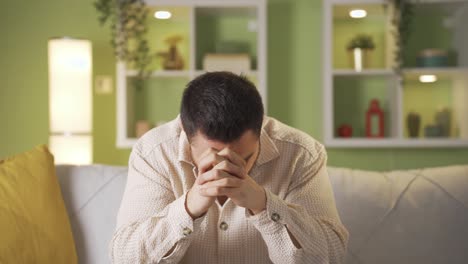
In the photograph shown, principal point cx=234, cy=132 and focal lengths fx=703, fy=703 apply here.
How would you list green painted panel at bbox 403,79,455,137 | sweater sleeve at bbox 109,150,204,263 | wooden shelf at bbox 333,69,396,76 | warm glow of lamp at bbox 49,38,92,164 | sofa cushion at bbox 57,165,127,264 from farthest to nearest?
green painted panel at bbox 403,79,455,137
wooden shelf at bbox 333,69,396,76
warm glow of lamp at bbox 49,38,92,164
sofa cushion at bbox 57,165,127,264
sweater sleeve at bbox 109,150,204,263

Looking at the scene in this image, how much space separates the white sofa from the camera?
6.77ft

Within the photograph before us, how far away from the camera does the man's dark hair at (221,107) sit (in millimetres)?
1638

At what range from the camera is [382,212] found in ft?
6.91

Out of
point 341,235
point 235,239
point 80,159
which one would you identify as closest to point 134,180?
point 235,239

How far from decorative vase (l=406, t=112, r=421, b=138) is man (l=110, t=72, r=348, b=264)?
245cm

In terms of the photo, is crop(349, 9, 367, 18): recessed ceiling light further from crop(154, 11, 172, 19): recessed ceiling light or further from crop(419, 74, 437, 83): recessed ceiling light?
crop(154, 11, 172, 19): recessed ceiling light

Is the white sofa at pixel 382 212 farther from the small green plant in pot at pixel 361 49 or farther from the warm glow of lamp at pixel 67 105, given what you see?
the small green plant in pot at pixel 361 49

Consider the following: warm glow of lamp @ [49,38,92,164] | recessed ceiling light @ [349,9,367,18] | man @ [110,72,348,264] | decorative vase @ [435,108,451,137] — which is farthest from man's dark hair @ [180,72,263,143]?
decorative vase @ [435,108,451,137]

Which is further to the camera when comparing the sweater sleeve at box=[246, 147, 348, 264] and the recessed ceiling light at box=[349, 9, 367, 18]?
the recessed ceiling light at box=[349, 9, 367, 18]

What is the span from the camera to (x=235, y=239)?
6.09ft

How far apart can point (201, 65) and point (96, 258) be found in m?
2.49

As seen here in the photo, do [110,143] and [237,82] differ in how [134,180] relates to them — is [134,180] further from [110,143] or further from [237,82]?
[110,143]

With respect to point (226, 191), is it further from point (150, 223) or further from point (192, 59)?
point (192, 59)

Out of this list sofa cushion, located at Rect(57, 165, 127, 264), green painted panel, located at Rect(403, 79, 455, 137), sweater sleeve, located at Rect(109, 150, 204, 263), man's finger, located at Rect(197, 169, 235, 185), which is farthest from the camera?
green painted panel, located at Rect(403, 79, 455, 137)
